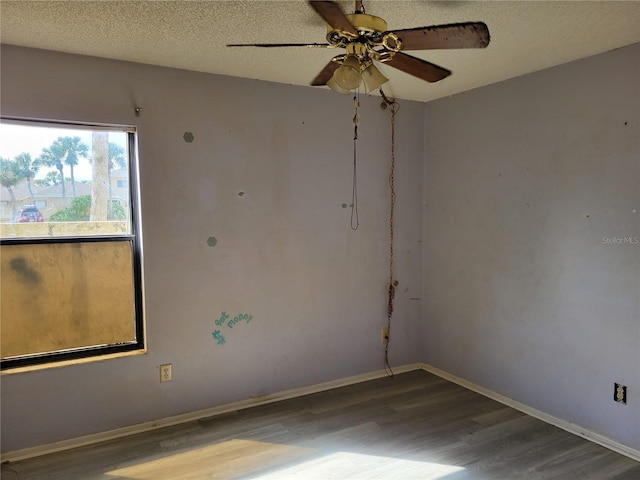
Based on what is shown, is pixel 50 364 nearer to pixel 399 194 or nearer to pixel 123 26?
pixel 123 26

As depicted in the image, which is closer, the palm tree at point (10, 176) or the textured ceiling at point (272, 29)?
the textured ceiling at point (272, 29)

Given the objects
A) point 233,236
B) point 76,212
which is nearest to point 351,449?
point 233,236

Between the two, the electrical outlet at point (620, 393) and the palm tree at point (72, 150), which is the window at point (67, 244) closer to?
the palm tree at point (72, 150)

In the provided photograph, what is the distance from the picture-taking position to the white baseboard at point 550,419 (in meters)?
2.57

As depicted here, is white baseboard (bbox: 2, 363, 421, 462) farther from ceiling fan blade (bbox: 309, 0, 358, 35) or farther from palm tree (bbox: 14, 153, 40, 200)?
ceiling fan blade (bbox: 309, 0, 358, 35)

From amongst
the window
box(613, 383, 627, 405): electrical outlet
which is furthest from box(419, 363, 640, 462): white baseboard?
the window

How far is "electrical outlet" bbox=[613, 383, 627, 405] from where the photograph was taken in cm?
256

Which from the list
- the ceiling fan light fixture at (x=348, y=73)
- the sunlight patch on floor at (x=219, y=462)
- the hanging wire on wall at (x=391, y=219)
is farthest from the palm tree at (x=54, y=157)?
the hanging wire on wall at (x=391, y=219)

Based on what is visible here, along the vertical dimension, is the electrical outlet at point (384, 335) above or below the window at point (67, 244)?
below

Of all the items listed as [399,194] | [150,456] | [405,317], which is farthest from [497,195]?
[150,456]

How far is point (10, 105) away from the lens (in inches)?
96.4

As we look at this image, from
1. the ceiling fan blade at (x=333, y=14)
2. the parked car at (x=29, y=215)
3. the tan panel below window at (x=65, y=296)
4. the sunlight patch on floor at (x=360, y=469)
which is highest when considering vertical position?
the ceiling fan blade at (x=333, y=14)

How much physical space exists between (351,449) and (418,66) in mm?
2135

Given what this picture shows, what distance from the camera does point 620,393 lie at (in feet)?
8.48
